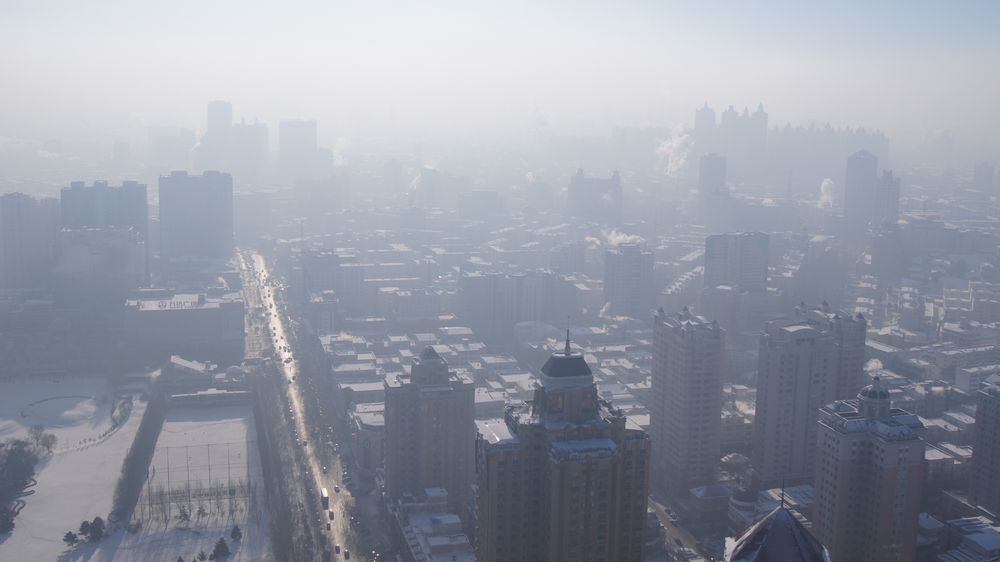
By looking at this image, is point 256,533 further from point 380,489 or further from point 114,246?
point 114,246

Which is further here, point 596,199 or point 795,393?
point 596,199

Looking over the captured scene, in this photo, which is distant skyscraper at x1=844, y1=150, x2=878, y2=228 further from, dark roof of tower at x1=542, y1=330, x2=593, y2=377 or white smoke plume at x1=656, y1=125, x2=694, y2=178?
dark roof of tower at x1=542, y1=330, x2=593, y2=377

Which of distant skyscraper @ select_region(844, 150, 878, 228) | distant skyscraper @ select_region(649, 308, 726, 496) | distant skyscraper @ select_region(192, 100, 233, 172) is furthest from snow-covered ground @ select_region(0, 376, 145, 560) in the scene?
distant skyscraper @ select_region(192, 100, 233, 172)

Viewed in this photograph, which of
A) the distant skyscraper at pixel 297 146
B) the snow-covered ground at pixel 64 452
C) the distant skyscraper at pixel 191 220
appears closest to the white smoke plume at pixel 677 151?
the distant skyscraper at pixel 297 146

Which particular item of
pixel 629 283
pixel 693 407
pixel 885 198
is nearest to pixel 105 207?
pixel 629 283

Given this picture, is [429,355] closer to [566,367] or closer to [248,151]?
[566,367]

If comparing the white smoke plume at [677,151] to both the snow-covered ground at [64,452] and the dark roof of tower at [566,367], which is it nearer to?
the snow-covered ground at [64,452]
